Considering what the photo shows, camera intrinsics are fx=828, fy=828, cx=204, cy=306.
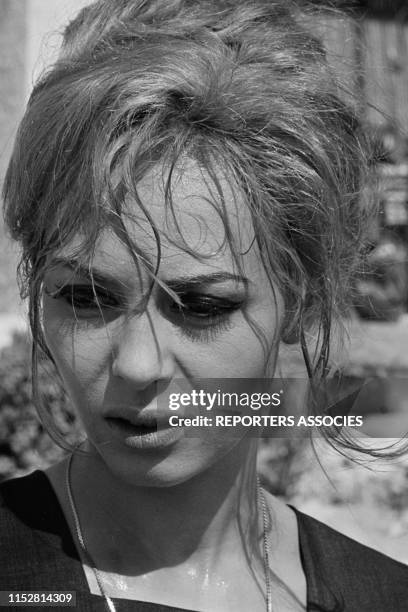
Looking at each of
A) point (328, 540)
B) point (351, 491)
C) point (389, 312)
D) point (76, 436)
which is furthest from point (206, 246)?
point (389, 312)

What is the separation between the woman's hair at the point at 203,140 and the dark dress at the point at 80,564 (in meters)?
0.33

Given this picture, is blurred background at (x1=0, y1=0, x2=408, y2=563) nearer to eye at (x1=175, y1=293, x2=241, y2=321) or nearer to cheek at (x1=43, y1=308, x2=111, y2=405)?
eye at (x1=175, y1=293, x2=241, y2=321)

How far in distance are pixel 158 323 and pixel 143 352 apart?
0.06m

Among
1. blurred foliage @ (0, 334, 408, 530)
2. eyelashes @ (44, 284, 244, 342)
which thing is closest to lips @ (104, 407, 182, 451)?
eyelashes @ (44, 284, 244, 342)

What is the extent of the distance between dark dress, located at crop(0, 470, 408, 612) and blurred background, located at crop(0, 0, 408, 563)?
0.49ft

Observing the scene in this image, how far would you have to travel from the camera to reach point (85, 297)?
137 centimetres

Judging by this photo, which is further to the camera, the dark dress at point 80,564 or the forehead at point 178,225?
the dark dress at point 80,564

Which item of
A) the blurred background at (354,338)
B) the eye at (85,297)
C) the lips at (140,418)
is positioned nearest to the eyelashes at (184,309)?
the eye at (85,297)

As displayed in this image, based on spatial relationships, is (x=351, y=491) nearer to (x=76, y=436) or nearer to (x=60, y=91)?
(x=76, y=436)

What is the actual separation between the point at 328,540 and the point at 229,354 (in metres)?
0.57

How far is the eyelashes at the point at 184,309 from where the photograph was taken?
1.33m

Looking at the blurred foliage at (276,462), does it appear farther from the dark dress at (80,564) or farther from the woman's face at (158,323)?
the woman's face at (158,323)

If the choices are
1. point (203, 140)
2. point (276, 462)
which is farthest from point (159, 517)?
point (276, 462)

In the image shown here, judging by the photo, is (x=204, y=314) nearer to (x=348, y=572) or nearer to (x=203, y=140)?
(x=203, y=140)
